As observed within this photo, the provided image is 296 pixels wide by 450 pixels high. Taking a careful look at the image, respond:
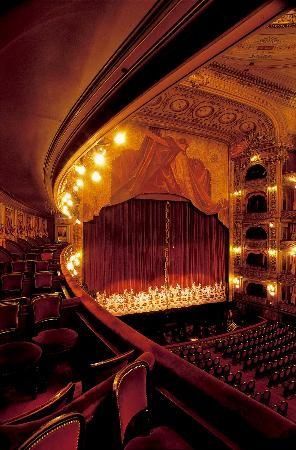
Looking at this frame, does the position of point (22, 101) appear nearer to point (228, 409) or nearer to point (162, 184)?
point (228, 409)

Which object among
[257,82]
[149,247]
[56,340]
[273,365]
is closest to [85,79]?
[56,340]

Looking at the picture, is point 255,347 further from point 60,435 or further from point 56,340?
point 60,435

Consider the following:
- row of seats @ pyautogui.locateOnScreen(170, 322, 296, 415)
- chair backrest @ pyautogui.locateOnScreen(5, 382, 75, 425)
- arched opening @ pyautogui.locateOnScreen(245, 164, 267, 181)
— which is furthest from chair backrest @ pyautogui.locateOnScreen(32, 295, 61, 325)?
arched opening @ pyautogui.locateOnScreen(245, 164, 267, 181)

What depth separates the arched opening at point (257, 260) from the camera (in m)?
14.5

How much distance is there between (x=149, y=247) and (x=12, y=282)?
871cm

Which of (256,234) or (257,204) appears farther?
(256,234)

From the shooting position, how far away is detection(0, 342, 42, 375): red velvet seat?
2.89 metres

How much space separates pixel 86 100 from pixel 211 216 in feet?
43.6

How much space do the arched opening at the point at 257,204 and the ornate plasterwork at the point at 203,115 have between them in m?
3.00

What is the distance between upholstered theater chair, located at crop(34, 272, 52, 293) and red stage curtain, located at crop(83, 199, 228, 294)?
6821 mm

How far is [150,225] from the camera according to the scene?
45.8 feet

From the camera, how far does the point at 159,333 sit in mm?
12266

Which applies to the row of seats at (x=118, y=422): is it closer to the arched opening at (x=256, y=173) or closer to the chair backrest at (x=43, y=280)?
the chair backrest at (x=43, y=280)

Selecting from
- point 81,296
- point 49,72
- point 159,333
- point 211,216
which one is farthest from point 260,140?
point 49,72
